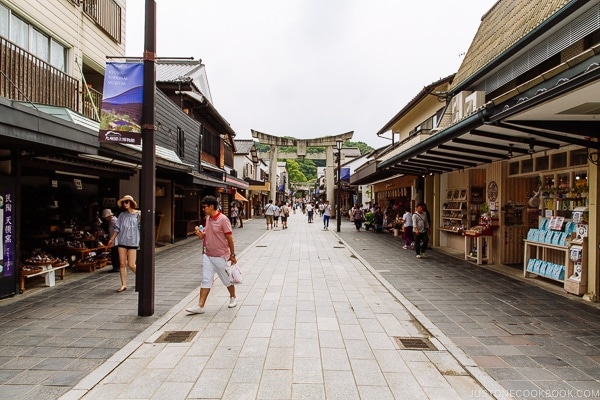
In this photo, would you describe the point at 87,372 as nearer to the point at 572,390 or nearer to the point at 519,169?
the point at 572,390

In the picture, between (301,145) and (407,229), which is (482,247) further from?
(301,145)

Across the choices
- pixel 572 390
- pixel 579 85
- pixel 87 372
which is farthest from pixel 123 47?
pixel 572 390

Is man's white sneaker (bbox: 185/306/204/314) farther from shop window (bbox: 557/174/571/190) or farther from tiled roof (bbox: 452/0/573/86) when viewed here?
tiled roof (bbox: 452/0/573/86)

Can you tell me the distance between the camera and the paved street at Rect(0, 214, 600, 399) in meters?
3.85

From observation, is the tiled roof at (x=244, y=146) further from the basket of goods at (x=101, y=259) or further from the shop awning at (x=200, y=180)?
the basket of goods at (x=101, y=259)

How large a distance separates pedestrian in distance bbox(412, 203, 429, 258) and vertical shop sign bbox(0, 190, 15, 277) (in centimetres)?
1060

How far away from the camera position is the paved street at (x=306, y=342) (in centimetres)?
385

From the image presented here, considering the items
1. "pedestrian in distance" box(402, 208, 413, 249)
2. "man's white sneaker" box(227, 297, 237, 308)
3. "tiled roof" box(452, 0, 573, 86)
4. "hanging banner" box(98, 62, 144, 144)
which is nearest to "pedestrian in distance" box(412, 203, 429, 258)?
"pedestrian in distance" box(402, 208, 413, 249)

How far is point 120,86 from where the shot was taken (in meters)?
5.94

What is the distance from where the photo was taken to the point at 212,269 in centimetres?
640

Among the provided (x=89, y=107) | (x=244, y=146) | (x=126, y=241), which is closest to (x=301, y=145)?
(x=244, y=146)

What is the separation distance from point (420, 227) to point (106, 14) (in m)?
12.7

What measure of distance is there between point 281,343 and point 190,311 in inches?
78.7

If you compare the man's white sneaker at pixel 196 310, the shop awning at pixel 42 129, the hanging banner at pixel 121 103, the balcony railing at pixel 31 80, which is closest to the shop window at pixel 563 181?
the man's white sneaker at pixel 196 310
